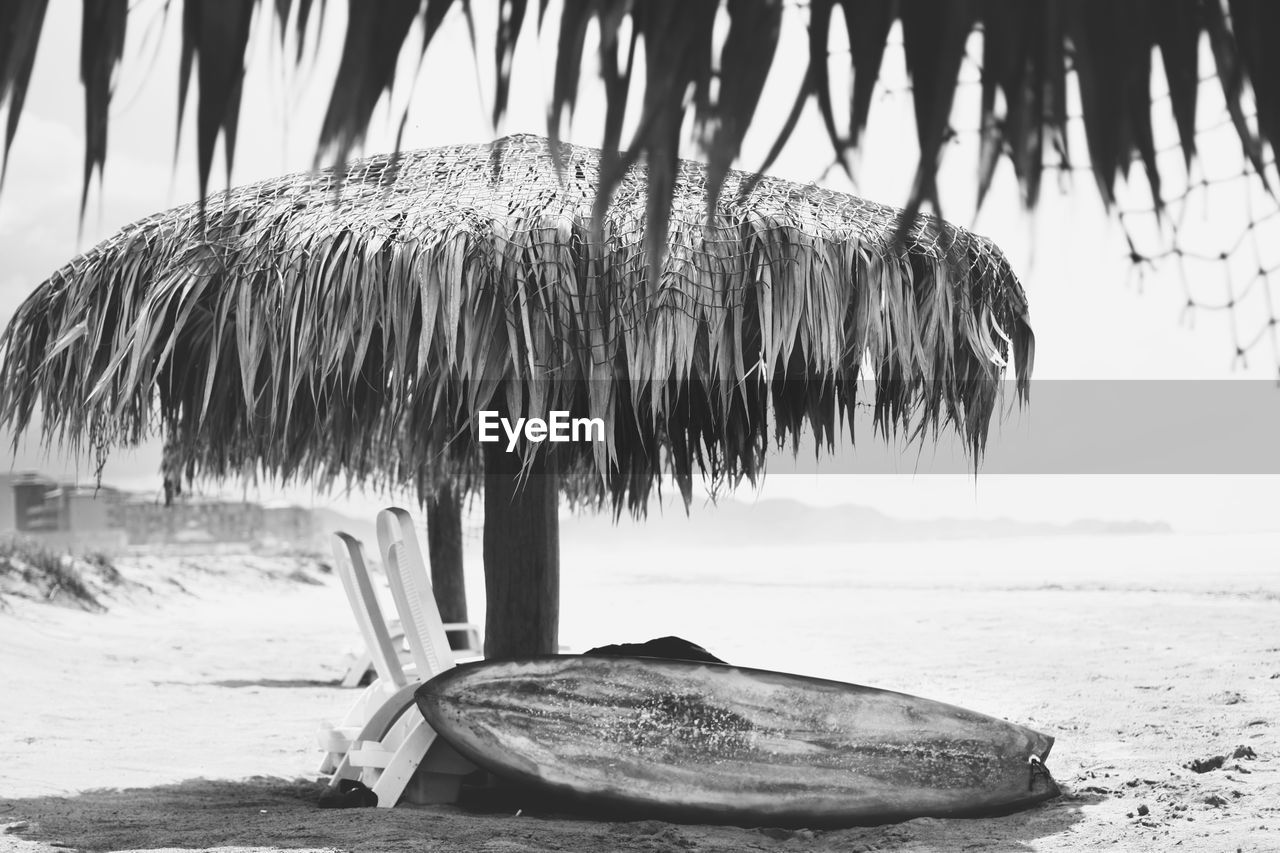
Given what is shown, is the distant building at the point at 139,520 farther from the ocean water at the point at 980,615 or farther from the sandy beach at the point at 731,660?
the ocean water at the point at 980,615

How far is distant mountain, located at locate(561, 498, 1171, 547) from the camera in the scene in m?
47.9

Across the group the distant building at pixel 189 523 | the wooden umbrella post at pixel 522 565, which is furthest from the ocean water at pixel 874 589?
the wooden umbrella post at pixel 522 565

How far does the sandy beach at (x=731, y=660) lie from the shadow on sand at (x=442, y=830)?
0.04ft

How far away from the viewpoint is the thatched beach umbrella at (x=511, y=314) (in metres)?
3.48

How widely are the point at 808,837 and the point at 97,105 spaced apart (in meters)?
3.05

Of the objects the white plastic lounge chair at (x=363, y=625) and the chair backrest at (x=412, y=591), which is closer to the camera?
the chair backrest at (x=412, y=591)

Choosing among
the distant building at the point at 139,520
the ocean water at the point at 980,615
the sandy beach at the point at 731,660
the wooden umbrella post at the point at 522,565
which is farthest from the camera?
the distant building at the point at 139,520

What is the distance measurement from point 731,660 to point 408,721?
24.6ft

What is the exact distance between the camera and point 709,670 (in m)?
3.73

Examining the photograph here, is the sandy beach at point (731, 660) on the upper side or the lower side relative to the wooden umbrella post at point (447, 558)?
lower

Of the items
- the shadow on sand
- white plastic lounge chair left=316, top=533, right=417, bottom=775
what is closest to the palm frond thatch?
the shadow on sand

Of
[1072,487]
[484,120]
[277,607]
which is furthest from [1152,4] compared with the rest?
[1072,487]

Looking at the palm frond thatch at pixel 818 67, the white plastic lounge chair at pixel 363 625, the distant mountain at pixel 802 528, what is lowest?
the distant mountain at pixel 802 528

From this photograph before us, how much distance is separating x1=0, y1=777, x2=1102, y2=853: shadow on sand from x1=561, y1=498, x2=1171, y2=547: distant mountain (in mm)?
39192
